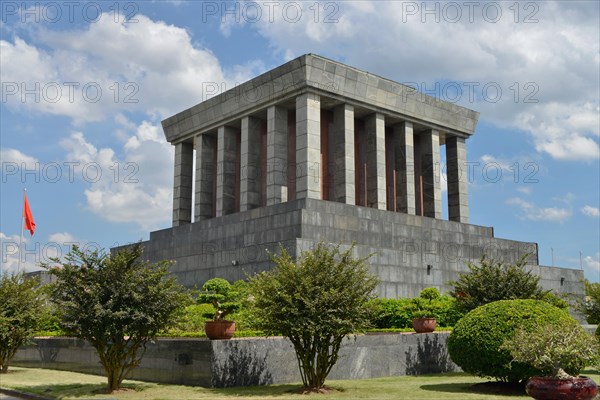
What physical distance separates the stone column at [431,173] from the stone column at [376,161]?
481 centimetres

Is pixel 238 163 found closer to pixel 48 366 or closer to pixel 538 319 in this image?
pixel 48 366

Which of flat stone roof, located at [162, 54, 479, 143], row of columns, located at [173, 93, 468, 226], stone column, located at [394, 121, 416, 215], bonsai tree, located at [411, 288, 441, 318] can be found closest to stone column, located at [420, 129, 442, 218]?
row of columns, located at [173, 93, 468, 226]

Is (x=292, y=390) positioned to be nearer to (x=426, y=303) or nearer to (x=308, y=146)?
(x=426, y=303)

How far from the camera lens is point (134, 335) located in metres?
16.3

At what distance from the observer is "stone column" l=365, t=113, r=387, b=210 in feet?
119

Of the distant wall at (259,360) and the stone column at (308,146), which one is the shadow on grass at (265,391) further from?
the stone column at (308,146)

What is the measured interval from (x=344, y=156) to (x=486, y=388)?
2076 cm

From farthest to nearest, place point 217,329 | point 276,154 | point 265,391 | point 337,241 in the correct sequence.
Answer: point 276,154
point 337,241
point 217,329
point 265,391

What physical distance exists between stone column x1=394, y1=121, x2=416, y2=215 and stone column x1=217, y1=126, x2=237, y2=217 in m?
10.1

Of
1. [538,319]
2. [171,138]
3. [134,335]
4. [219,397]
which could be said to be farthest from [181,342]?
[171,138]

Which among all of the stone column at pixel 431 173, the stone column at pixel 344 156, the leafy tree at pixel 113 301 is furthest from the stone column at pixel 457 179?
the leafy tree at pixel 113 301

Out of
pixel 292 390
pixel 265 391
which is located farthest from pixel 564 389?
pixel 265 391

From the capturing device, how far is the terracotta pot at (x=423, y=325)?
800 inches

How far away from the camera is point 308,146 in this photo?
1309 inches
